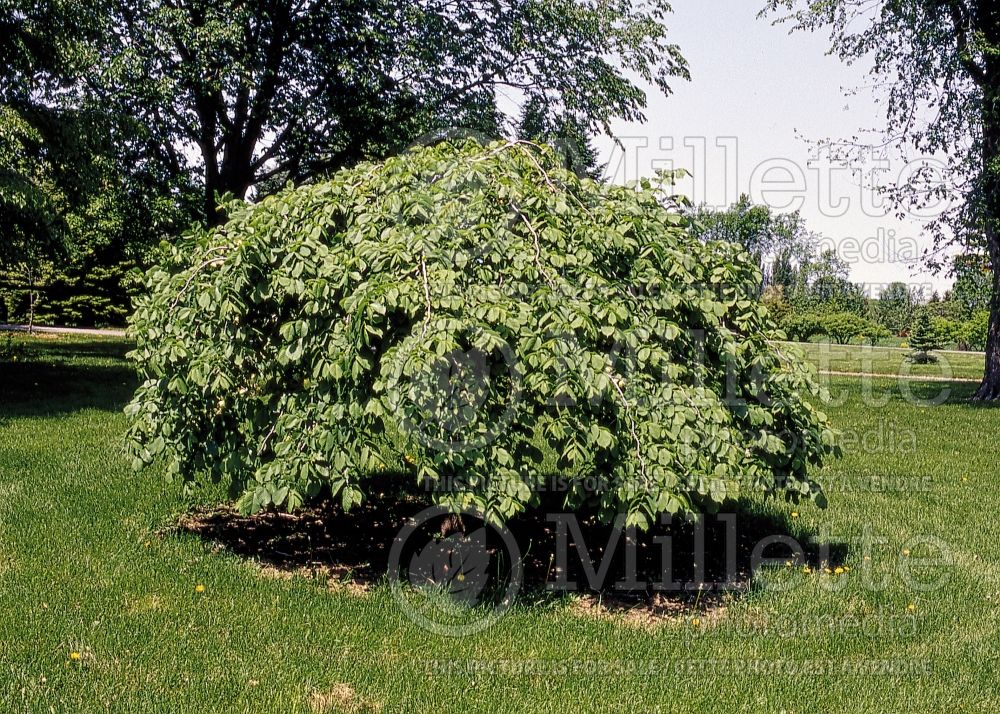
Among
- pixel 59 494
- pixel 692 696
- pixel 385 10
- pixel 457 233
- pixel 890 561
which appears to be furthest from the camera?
pixel 385 10

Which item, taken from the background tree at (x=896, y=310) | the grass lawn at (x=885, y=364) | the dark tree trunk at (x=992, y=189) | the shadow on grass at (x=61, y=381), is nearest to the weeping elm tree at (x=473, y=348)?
the shadow on grass at (x=61, y=381)

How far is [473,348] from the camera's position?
14.0 ft

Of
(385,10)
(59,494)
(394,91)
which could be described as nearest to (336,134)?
(394,91)

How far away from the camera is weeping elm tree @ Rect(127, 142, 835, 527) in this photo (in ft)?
13.4

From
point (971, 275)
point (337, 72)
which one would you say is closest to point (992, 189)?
point (971, 275)

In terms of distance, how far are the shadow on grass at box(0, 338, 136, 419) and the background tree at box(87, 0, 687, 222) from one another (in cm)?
356

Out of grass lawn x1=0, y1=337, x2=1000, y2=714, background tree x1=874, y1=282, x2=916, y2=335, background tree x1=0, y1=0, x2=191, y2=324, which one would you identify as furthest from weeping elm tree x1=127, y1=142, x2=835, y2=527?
background tree x1=874, y1=282, x2=916, y2=335

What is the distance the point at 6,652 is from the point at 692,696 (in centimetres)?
309

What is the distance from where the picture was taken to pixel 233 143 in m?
15.5

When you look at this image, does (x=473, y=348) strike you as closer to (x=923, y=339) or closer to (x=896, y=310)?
(x=923, y=339)

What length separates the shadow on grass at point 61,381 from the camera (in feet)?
36.0

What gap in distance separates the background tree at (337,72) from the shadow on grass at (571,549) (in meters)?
7.98

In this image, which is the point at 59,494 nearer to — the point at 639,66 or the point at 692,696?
the point at 692,696

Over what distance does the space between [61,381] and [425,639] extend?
11338 millimetres
